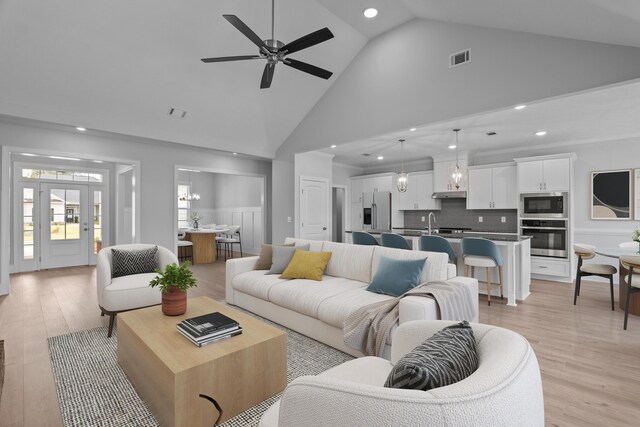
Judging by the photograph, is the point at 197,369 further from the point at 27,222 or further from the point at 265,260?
the point at 27,222

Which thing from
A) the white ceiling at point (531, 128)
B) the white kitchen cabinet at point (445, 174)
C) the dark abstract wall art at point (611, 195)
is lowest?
the dark abstract wall art at point (611, 195)

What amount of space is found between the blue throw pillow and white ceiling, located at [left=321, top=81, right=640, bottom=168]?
231 cm

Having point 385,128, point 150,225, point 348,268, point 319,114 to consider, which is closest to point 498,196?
point 385,128

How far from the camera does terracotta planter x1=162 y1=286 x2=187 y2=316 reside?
2408 mm

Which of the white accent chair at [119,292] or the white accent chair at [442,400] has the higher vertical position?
the white accent chair at [442,400]

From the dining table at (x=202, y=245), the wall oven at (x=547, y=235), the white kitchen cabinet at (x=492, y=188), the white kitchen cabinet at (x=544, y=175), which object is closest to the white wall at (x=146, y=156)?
the dining table at (x=202, y=245)

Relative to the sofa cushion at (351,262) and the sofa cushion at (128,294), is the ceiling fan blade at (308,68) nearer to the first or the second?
the sofa cushion at (351,262)

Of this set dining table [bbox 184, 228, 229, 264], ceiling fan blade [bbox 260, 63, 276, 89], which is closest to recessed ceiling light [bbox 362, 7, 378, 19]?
ceiling fan blade [bbox 260, 63, 276, 89]

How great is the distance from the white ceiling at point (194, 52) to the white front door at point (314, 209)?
5.57ft

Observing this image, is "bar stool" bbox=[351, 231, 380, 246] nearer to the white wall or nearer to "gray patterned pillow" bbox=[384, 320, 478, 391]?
the white wall

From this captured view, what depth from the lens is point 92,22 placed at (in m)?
3.39

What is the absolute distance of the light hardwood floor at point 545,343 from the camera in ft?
6.34

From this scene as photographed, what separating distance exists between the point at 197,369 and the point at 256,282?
A: 1802 mm

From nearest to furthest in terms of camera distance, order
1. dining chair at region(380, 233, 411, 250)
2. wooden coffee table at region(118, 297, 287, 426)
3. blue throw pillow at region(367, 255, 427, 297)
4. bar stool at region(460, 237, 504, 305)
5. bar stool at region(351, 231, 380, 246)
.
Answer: wooden coffee table at region(118, 297, 287, 426) < blue throw pillow at region(367, 255, 427, 297) < bar stool at region(460, 237, 504, 305) < dining chair at region(380, 233, 411, 250) < bar stool at region(351, 231, 380, 246)
